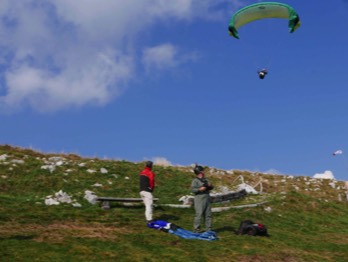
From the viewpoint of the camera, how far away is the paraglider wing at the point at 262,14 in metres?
27.2

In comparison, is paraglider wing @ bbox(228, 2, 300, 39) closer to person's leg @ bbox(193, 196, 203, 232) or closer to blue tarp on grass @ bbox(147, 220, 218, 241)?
person's leg @ bbox(193, 196, 203, 232)

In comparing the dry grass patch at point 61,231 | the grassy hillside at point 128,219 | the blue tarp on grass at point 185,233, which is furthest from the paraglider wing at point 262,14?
the dry grass patch at point 61,231

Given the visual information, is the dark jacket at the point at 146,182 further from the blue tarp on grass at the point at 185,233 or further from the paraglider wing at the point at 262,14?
the paraglider wing at the point at 262,14

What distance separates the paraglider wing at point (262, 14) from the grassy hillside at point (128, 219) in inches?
411

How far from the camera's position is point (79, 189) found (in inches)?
1091

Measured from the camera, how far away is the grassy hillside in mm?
14914

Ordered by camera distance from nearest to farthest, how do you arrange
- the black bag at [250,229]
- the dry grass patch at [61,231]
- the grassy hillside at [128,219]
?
the grassy hillside at [128,219] < the dry grass patch at [61,231] < the black bag at [250,229]

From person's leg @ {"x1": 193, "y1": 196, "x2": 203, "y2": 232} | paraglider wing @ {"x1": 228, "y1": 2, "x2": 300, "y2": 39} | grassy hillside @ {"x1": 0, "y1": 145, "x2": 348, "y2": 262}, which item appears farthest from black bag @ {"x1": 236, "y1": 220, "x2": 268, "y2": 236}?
paraglider wing @ {"x1": 228, "y1": 2, "x2": 300, "y2": 39}

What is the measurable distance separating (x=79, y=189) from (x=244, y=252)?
14110mm

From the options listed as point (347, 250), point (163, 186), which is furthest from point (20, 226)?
point (163, 186)

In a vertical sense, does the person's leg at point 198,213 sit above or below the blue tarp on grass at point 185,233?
above

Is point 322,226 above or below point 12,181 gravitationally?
below

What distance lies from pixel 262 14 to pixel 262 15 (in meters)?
0.13

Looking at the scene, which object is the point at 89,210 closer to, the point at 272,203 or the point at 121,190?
the point at 121,190
